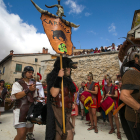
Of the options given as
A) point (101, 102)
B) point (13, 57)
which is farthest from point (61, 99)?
point (13, 57)

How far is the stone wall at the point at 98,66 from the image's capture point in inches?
513

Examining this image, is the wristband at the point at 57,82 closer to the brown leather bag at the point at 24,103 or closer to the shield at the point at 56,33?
the shield at the point at 56,33

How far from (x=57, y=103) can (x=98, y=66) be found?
1243cm

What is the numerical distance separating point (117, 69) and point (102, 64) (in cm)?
184

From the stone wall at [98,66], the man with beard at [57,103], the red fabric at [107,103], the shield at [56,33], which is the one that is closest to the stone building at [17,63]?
the stone wall at [98,66]

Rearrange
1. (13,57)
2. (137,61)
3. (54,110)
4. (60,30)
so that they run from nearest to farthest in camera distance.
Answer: (137,61) < (54,110) < (60,30) < (13,57)

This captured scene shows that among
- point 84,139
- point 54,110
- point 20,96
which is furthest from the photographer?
point 84,139

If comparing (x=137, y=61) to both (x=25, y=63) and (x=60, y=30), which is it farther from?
(x=25, y=63)

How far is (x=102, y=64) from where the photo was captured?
44.5ft

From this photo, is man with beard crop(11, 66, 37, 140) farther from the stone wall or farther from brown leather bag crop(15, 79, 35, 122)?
the stone wall

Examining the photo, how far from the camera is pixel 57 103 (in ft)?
6.36

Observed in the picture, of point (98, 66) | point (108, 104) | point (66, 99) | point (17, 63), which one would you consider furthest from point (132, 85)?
point (17, 63)

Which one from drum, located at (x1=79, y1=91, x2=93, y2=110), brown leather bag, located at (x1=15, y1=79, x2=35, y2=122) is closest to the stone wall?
drum, located at (x1=79, y1=91, x2=93, y2=110)

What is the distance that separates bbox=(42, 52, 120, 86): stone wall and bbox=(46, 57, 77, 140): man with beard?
11721 mm
